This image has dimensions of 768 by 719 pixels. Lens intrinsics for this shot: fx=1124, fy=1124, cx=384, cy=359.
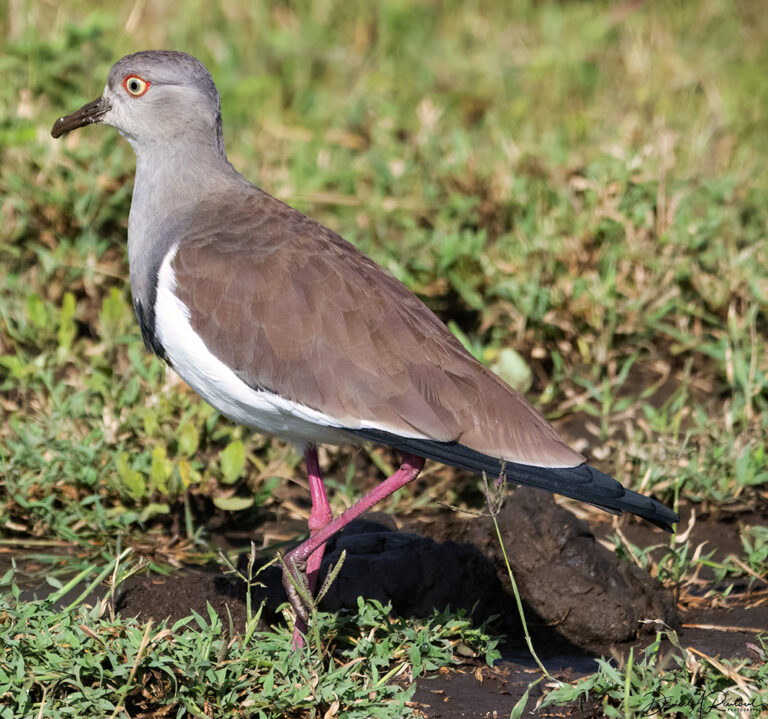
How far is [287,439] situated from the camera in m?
3.56

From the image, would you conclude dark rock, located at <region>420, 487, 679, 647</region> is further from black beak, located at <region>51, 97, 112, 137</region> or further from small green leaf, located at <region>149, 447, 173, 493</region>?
black beak, located at <region>51, 97, 112, 137</region>

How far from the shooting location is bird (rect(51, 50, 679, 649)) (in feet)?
10.5

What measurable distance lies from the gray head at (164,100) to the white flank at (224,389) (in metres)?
0.55

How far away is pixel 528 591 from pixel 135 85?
2142 millimetres

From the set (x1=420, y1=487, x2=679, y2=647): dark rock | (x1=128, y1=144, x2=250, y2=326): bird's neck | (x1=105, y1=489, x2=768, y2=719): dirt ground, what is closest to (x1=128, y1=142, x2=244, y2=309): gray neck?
(x1=128, y1=144, x2=250, y2=326): bird's neck

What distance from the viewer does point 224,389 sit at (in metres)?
3.34

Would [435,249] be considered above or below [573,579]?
above

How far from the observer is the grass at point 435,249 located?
406 cm

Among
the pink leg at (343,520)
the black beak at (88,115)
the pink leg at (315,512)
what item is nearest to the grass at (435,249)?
the pink leg at (315,512)

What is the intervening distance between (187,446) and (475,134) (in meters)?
3.11

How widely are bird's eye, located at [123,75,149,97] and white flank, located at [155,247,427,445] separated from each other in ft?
2.30

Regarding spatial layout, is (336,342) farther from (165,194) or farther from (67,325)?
(67,325)

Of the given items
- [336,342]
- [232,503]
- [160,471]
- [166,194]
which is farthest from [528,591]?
[166,194]

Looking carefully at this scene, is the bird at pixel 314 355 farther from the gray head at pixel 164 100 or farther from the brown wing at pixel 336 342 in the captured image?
the gray head at pixel 164 100
